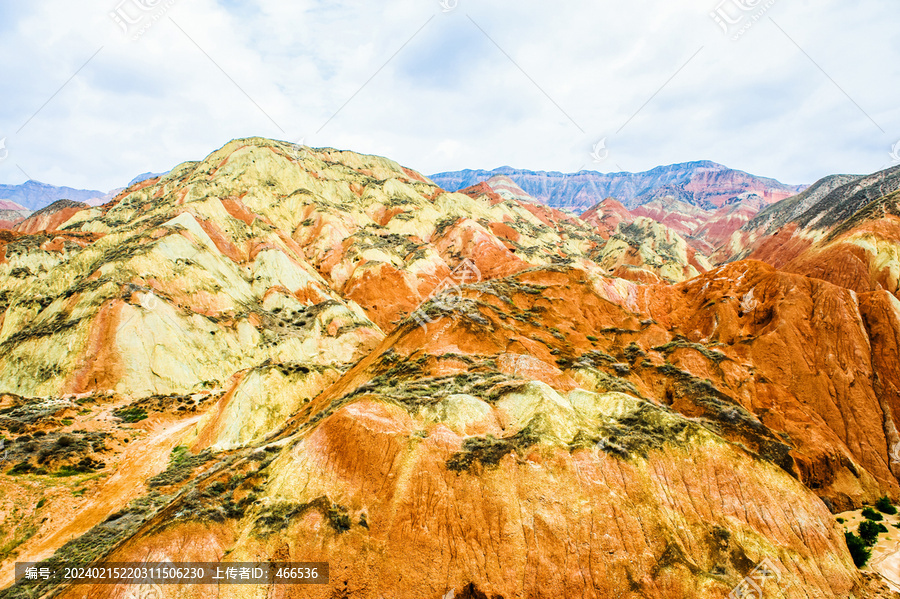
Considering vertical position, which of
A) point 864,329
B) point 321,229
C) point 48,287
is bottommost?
point 864,329

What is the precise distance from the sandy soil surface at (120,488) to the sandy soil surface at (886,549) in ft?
123

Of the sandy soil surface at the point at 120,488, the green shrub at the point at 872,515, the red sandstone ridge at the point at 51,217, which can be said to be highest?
the red sandstone ridge at the point at 51,217

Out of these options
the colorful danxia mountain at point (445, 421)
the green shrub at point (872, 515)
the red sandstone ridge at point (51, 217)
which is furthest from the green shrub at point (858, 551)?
the red sandstone ridge at point (51, 217)

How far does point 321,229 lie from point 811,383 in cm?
7065

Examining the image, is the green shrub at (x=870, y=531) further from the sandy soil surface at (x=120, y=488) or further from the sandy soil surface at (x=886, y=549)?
the sandy soil surface at (x=120, y=488)

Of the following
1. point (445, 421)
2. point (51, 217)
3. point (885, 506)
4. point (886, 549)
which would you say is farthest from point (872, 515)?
point (51, 217)

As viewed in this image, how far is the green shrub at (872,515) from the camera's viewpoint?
22000mm

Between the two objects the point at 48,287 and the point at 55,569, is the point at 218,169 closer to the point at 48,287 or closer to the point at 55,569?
the point at 48,287

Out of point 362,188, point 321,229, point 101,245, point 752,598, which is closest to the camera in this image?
point 752,598

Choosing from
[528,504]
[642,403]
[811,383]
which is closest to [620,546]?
[528,504]

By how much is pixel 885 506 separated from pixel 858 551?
7.68 m

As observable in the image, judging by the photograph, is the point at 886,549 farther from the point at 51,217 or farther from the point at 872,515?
the point at 51,217

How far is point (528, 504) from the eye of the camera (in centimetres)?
1617

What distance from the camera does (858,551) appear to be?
1867 cm
